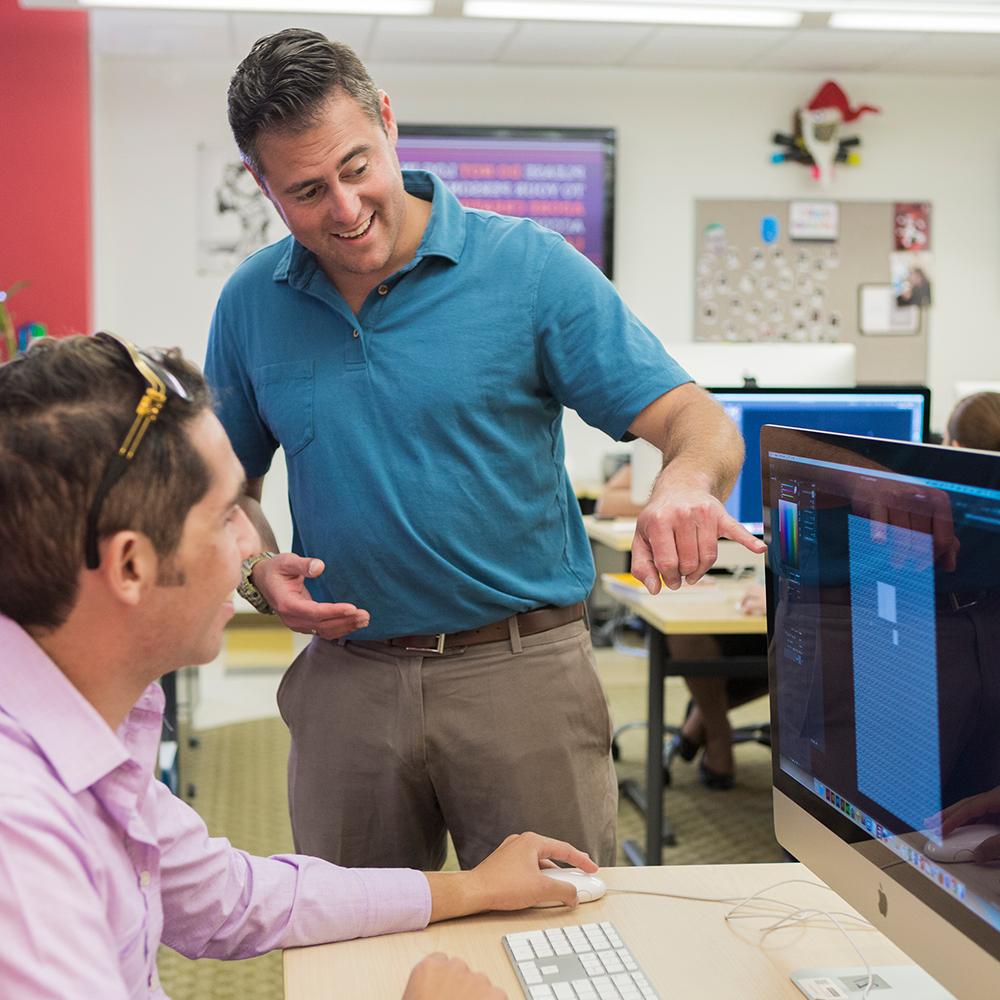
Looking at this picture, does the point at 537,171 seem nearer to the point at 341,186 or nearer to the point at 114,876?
the point at 341,186

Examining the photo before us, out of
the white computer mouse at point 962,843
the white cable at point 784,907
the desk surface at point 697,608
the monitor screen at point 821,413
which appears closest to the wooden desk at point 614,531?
the desk surface at point 697,608

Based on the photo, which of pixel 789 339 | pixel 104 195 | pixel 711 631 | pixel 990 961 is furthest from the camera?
pixel 789 339

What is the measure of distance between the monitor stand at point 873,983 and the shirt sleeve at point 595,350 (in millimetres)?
707

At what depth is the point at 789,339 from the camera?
20.1 ft

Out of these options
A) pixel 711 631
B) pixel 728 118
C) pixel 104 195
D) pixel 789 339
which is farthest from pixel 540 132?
pixel 711 631

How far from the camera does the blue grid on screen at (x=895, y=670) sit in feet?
2.84

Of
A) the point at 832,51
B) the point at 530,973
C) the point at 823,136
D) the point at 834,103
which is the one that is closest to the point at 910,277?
the point at 823,136

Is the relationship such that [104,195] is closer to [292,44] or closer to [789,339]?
[789,339]

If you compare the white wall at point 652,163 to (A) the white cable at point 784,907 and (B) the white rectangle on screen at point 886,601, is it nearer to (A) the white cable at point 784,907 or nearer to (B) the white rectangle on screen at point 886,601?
(A) the white cable at point 784,907

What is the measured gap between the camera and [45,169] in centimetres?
505

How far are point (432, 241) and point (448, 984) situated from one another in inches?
37.2

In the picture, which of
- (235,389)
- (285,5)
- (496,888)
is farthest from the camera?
(285,5)

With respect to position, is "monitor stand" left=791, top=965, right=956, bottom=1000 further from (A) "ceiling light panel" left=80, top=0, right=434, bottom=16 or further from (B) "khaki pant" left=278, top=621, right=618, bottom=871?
(A) "ceiling light panel" left=80, top=0, right=434, bottom=16

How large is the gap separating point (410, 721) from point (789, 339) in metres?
5.00
